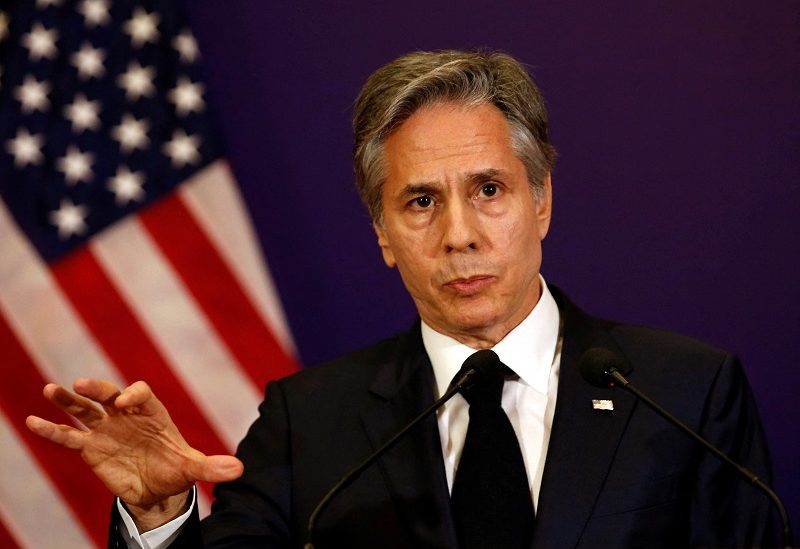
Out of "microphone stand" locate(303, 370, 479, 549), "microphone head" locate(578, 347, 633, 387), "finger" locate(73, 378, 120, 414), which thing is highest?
"finger" locate(73, 378, 120, 414)

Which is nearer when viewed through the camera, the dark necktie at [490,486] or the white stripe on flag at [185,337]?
the dark necktie at [490,486]

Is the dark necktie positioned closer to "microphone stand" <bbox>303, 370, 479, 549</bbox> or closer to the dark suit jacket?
the dark suit jacket

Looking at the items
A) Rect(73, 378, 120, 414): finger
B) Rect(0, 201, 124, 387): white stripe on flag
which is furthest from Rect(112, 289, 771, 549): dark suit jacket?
Rect(0, 201, 124, 387): white stripe on flag

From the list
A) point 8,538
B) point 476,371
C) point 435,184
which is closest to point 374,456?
point 476,371

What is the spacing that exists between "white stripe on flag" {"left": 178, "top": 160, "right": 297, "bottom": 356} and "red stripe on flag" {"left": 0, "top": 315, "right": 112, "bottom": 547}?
1.86 feet

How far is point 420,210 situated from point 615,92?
943 millimetres

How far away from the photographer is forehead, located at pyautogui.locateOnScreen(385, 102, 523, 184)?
75.7 inches

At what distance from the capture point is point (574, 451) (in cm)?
178

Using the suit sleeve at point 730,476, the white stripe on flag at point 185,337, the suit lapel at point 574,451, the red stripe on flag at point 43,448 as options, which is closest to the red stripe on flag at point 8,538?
the red stripe on flag at point 43,448

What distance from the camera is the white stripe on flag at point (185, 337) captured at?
2770 mm

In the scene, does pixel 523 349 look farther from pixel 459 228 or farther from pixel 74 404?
pixel 74 404

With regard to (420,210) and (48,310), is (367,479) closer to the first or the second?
(420,210)

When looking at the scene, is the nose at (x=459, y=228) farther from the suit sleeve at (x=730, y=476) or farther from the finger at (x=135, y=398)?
the finger at (x=135, y=398)

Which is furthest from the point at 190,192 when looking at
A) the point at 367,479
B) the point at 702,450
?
the point at 702,450
